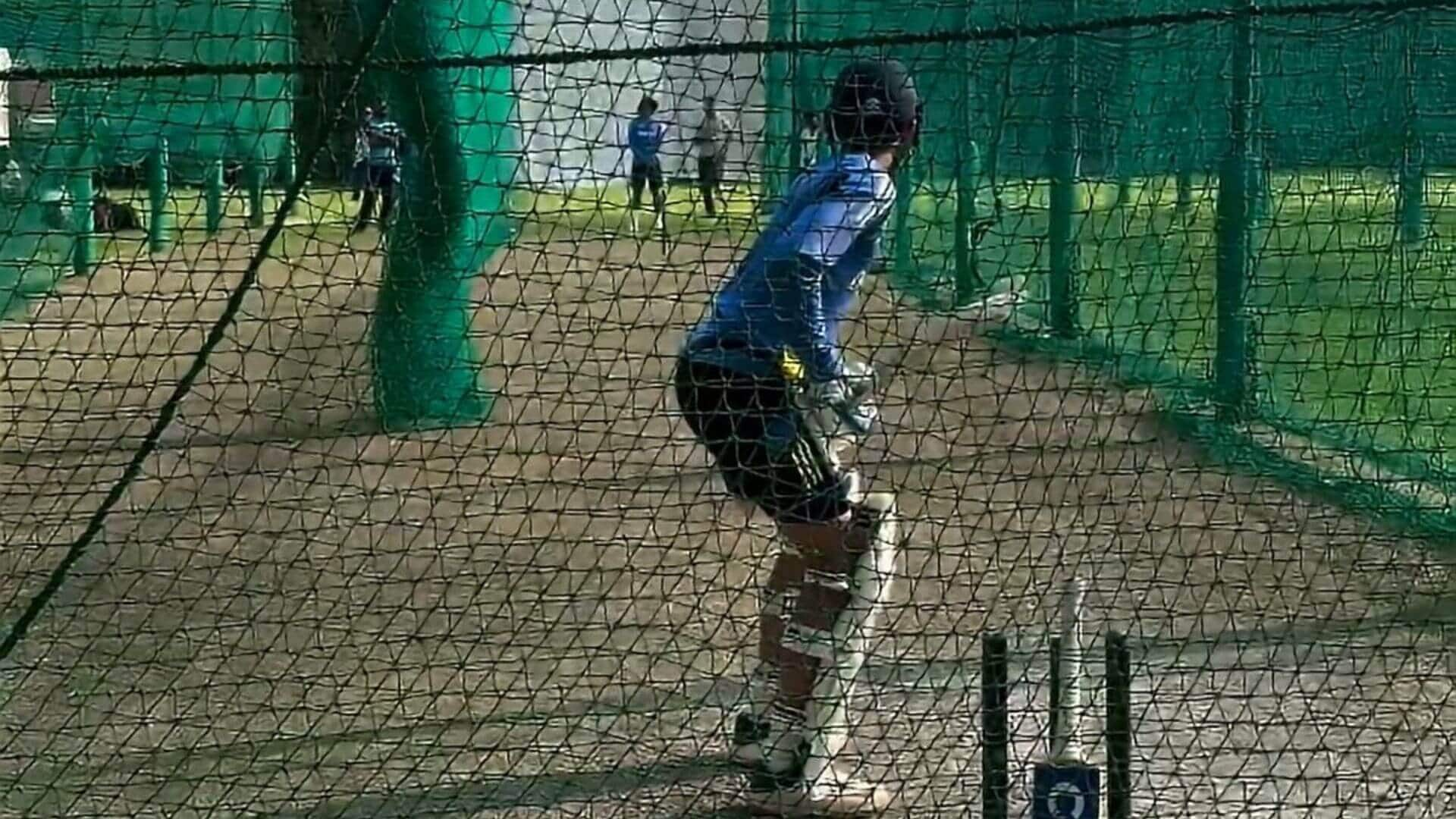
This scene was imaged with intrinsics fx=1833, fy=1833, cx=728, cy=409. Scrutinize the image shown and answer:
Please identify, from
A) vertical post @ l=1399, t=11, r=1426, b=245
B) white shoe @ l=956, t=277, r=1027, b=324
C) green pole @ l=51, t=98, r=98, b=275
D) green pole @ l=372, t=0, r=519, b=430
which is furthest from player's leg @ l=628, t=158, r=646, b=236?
vertical post @ l=1399, t=11, r=1426, b=245

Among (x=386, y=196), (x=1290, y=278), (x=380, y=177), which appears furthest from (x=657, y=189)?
(x=1290, y=278)

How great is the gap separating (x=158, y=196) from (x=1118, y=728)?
10.0 ft

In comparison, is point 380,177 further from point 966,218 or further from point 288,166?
point 966,218

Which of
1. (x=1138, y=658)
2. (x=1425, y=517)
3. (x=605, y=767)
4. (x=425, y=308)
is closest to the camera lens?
(x=605, y=767)

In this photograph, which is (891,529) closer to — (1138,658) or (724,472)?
(724,472)

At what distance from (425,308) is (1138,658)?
10.7 ft

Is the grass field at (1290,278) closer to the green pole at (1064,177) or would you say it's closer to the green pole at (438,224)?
the green pole at (1064,177)

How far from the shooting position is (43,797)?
418 centimetres

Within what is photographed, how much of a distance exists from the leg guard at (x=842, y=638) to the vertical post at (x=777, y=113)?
82cm

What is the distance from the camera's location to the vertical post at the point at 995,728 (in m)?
3.70

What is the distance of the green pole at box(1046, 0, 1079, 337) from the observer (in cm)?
485

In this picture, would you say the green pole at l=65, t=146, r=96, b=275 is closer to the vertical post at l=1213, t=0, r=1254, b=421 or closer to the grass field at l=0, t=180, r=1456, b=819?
the grass field at l=0, t=180, r=1456, b=819

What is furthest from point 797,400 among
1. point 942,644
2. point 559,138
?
point 942,644

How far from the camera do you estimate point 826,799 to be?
4176 mm
